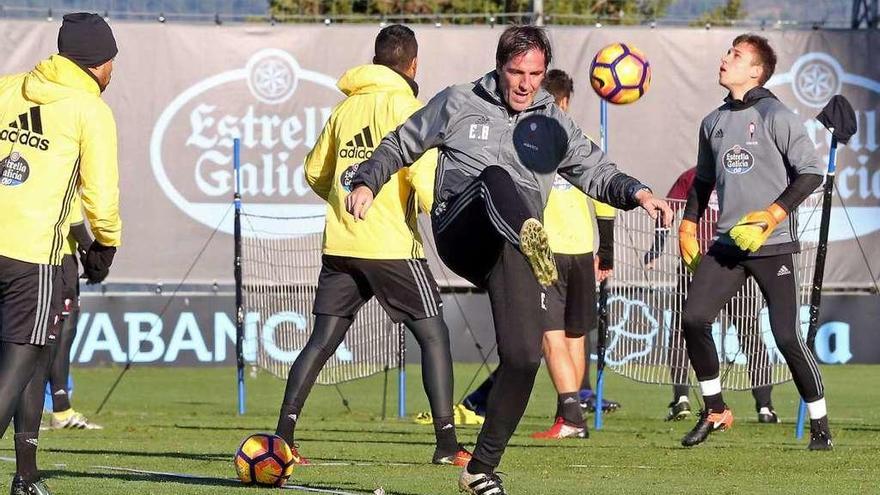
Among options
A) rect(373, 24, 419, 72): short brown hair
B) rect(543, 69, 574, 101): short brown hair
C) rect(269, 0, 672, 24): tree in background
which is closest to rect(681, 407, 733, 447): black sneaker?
rect(543, 69, 574, 101): short brown hair

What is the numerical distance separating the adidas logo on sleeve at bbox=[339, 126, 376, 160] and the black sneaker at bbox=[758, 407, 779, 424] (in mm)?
4493

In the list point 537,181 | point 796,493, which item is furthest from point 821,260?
point 537,181

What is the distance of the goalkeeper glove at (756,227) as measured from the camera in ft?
26.1

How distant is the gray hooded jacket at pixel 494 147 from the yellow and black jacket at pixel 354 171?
1.46 meters

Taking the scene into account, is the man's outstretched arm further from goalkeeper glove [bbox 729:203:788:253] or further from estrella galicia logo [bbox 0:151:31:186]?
goalkeeper glove [bbox 729:203:788:253]

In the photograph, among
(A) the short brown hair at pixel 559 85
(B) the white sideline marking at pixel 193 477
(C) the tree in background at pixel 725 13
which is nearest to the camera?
(B) the white sideline marking at pixel 193 477

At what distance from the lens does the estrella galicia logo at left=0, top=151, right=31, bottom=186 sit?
19.9 feet

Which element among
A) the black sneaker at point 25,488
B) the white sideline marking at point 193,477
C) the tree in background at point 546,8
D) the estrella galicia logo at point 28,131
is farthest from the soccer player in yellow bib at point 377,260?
the tree in background at point 546,8

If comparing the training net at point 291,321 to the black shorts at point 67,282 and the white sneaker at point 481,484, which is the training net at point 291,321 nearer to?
the black shorts at point 67,282

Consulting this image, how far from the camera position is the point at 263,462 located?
22.0 feet

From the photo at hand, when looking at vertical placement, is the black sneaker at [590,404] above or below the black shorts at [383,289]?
below

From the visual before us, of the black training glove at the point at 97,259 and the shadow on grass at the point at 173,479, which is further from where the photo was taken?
the shadow on grass at the point at 173,479

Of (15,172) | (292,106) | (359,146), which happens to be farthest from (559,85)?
(292,106)

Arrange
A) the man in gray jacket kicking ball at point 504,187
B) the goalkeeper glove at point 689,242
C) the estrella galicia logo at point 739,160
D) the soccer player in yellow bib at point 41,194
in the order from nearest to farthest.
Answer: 1. the man in gray jacket kicking ball at point 504,187
2. the soccer player in yellow bib at point 41,194
3. the estrella galicia logo at point 739,160
4. the goalkeeper glove at point 689,242
